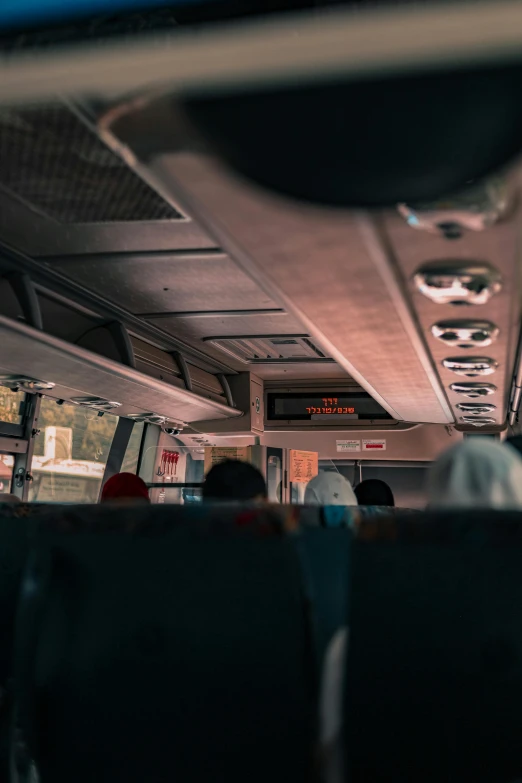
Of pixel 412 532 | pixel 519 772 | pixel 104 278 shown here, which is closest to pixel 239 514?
pixel 412 532

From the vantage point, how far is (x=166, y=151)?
1.98m

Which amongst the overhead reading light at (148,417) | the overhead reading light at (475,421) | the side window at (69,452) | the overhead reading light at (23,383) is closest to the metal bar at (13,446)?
the side window at (69,452)

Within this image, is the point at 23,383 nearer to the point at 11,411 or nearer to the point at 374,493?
the point at 11,411

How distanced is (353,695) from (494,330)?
269cm

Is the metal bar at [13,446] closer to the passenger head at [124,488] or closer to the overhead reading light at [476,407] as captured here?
the passenger head at [124,488]

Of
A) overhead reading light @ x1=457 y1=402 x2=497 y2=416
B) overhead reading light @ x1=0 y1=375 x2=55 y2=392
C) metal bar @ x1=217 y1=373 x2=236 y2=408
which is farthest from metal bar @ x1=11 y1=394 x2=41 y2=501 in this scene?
overhead reading light @ x1=457 y1=402 x2=497 y2=416

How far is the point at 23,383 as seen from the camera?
527 centimetres

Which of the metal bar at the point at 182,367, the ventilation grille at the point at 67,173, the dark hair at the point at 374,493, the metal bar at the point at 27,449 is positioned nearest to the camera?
the ventilation grille at the point at 67,173

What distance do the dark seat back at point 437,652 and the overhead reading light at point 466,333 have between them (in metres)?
2.41

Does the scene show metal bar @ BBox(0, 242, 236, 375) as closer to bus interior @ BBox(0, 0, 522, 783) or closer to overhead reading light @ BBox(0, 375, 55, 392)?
bus interior @ BBox(0, 0, 522, 783)

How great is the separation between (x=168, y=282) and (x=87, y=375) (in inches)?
36.1

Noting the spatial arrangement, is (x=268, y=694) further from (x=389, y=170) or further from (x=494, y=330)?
(x=494, y=330)

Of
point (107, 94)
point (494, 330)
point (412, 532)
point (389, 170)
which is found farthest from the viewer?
point (494, 330)

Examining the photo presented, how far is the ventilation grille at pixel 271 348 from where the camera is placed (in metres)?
6.33
